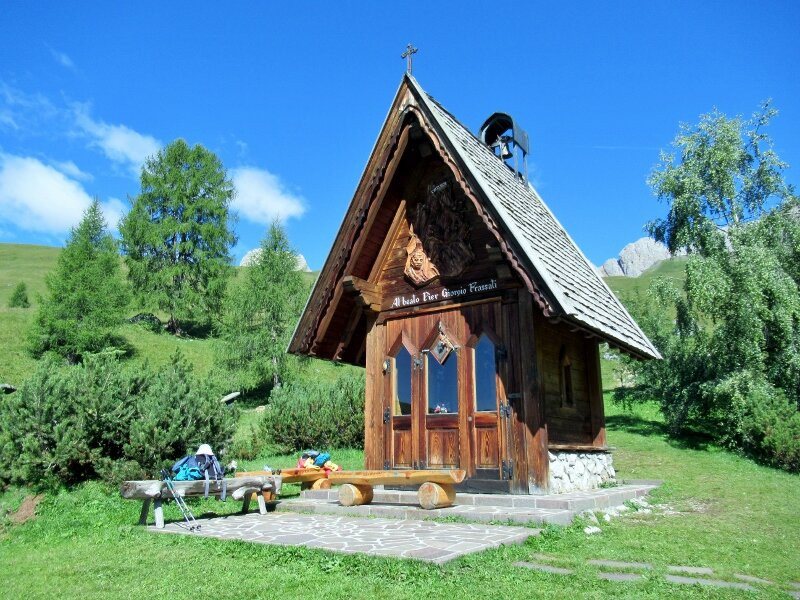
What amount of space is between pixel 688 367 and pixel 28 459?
2139cm

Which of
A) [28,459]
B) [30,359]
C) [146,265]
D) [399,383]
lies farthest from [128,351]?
[399,383]

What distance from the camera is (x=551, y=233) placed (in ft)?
46.0

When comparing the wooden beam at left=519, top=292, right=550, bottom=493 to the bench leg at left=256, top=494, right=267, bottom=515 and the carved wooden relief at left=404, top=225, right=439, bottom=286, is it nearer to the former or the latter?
the carved wooden relief at left=404, top=225, right=439, bottom=286

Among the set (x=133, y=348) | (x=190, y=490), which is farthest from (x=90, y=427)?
(x=133, y=348)

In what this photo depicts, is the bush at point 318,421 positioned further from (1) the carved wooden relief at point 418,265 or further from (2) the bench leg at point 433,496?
(2) the bench leg at point 433,496

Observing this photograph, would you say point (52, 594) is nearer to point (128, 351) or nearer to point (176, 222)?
point (128, 351)

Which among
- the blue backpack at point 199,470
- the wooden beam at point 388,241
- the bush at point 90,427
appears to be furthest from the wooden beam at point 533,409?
the bush at point 90,427

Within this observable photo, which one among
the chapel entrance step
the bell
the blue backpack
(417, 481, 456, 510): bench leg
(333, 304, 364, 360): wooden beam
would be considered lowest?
the chapel entrance step

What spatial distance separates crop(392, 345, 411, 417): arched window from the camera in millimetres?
11984

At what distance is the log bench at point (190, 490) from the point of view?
8.54 metres

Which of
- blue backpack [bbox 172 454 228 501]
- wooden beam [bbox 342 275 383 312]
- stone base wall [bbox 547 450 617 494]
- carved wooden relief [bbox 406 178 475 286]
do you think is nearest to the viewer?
blue backpack [bbox 172 454 228 501]

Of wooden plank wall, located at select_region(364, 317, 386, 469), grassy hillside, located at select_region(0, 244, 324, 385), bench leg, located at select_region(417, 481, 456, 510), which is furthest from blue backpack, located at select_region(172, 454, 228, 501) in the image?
grassy hillside, located at select_region(0, 244, 324, 385)

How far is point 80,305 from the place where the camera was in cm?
3516

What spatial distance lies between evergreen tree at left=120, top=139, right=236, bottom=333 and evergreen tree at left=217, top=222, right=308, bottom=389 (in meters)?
10.8
